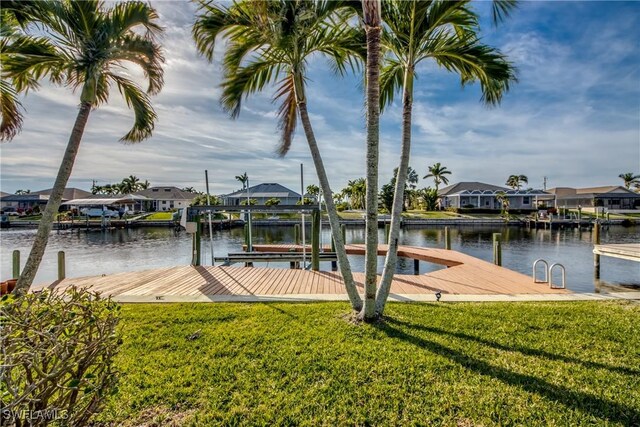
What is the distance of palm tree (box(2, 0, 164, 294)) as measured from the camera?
4.60m

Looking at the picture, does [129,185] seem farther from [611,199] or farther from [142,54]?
[611,199]

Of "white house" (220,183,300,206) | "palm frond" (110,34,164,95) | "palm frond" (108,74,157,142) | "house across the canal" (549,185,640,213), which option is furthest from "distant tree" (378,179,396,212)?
"palm frond" (110,34,164,95)

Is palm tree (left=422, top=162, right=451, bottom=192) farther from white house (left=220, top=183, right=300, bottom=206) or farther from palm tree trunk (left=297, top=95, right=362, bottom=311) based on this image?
palm tree trunk (left=297, top=95, right=362, bottom=311)

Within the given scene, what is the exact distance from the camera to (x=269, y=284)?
7.49 meters

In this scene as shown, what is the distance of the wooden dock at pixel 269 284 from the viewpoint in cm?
654

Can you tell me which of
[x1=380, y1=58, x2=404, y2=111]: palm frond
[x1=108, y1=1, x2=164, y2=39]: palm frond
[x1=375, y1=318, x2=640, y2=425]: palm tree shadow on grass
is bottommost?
[x1=375, y1=318, x2=640, y2=425]: palm tree shadow on grass

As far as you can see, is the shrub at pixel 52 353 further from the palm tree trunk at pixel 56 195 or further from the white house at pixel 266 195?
the white house at pixel 266 195

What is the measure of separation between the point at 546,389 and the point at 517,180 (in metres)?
74.4

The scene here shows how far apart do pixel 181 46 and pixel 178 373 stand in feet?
20.1

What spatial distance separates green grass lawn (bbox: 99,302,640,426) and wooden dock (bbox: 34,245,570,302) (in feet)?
4.36

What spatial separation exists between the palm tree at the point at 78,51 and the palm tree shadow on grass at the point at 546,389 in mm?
5637

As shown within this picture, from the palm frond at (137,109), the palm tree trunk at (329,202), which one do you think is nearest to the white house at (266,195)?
the palm frond at (137,109)

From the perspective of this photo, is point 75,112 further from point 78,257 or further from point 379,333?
point 78,257

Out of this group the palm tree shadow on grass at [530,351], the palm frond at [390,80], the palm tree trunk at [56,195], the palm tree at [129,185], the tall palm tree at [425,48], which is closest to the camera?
the palm tree shadow on grass at [530,351]
